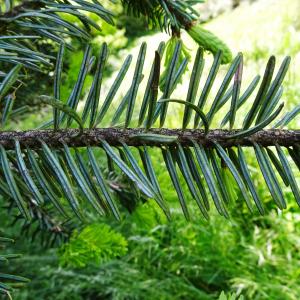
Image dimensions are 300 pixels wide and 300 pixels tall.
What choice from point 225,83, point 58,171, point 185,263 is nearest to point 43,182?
point 58,171

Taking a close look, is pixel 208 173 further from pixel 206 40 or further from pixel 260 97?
pixel 206 40

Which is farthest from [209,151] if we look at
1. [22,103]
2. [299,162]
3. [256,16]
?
[256,16]

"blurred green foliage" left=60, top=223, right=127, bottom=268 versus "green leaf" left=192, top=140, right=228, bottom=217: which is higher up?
"green leaf" left=192, top=140, right=228, bottom=217

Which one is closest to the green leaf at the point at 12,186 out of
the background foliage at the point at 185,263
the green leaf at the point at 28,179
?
the green leaf at the point at 28,179

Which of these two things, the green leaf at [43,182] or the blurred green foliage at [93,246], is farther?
the blurred green foliage at [93,246]

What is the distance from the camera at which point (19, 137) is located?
0.90 feet

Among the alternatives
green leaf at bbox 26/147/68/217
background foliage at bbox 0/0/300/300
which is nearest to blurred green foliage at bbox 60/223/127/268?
green leaf at bbox 26/147/68/217

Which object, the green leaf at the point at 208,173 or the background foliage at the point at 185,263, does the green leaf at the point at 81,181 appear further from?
the background foliage at the point at 185,263

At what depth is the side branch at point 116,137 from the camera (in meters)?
0.27

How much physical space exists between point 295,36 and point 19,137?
92.0 inches

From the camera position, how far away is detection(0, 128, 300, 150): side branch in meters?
0.27

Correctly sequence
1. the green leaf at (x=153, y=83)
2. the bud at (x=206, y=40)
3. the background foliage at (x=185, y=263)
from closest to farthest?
the green leaf at (x=153, y=83) < the bud at (x=206, y=40) < the background foliage at (x=185, y=263)

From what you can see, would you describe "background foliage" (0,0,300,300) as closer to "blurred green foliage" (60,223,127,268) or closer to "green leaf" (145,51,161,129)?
"blurred green foliage" (60,223,127,268)

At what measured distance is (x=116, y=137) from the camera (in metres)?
0.27
